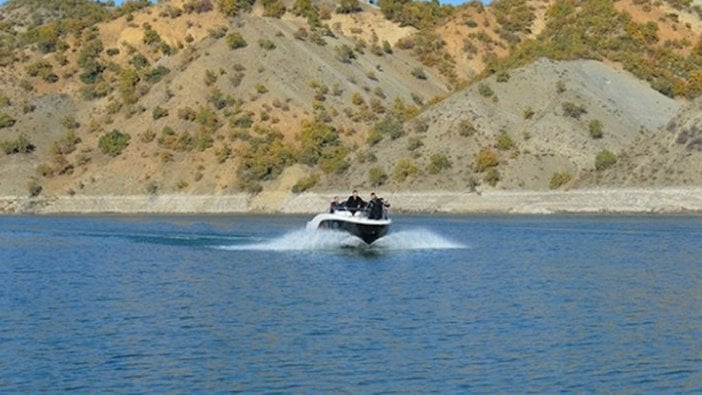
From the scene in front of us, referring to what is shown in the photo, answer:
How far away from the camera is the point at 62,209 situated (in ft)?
474

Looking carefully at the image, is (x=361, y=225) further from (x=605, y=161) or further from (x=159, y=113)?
(x=159, y=113)

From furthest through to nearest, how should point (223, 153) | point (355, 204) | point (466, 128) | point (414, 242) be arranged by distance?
point (223, 153) → point (466, 128) → point (414, 242) → point (355, 204)

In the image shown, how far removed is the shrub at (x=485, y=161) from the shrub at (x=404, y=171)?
6081 millimetres

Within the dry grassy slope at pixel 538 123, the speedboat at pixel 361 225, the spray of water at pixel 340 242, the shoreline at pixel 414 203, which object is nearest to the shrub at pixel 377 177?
the dry grassy slope at pixel 538 123

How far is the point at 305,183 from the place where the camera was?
13350 centimetres

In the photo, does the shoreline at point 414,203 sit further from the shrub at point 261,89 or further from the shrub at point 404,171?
the shrub at point 261,89

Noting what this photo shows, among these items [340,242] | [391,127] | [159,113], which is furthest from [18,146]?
[340,242]

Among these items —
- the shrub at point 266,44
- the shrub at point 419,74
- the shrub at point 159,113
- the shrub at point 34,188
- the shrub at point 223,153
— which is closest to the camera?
the shrub at point 223,153

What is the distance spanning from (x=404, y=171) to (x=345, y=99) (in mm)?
33986

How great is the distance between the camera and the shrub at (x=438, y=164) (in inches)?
4951

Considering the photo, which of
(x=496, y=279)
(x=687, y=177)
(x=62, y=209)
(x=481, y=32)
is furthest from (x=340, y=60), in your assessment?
(x=496, y=279)

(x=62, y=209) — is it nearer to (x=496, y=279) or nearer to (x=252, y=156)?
(x=252, y=156)

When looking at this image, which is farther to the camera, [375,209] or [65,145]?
[65,145]

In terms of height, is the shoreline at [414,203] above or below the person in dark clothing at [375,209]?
below
